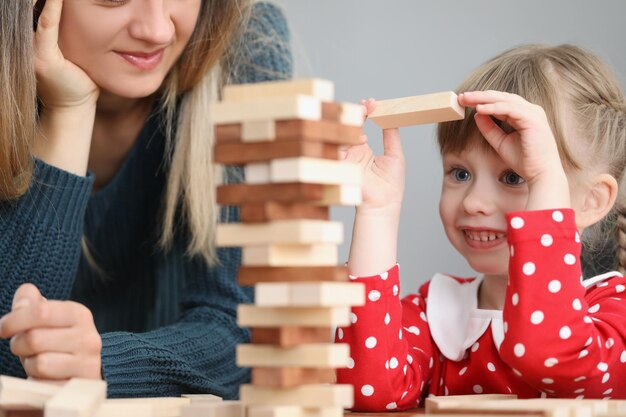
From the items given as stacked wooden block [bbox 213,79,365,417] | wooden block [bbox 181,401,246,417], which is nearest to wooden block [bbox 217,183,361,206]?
stacked wooden block [bbox 213,79,365,417]

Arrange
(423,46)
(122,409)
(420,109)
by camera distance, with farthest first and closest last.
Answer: (423,46) < (420,109) < (122,409)

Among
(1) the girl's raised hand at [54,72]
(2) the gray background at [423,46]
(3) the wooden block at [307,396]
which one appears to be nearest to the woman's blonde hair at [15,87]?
(1) the girl's raised hand at [54,72]

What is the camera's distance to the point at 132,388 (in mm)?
1156

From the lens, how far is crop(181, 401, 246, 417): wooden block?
823 millimetres

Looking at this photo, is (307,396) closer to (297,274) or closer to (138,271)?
(297,274)

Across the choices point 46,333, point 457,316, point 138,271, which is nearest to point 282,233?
point 46,333

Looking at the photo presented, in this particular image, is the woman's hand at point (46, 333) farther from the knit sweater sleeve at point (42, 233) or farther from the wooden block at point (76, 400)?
the knit sweater sleeve at point (42, 233)

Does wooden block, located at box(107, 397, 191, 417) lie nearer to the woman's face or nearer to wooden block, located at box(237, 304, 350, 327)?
wooden block, located at box(237, 304, 350, 327)

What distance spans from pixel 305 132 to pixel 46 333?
1.24 ft

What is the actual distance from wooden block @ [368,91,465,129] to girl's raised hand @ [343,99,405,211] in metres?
0.13

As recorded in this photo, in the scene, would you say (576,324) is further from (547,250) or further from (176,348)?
(176,348)

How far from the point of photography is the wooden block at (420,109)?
38.2 inches

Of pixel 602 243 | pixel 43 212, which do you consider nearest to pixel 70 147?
pixel 43 212

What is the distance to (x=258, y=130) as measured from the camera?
2.34ft
